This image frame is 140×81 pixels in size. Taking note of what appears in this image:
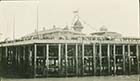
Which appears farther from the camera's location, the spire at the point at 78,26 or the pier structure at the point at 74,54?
the pier structure at the point at 74,54

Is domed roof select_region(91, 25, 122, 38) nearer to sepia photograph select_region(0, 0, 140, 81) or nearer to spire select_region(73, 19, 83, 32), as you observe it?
sepia photograph select_region(0, 0, 140, 81)

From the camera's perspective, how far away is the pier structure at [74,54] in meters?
3.47

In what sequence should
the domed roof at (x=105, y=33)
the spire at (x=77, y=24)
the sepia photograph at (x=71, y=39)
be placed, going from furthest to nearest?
1. the domed roof at (x=105, y=33)
2. the spire at (x=77, y=24)
3. the sepia photograph at (x=71, y=39)

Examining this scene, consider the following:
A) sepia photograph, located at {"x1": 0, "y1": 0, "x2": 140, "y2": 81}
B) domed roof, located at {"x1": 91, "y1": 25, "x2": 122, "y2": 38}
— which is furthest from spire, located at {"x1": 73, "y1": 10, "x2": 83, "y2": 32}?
domed roof, located at {"x1": 91, "y1": 25, "x2": 122, "y2": 38}

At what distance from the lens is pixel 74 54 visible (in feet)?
12.6

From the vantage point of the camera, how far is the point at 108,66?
358 centimetres

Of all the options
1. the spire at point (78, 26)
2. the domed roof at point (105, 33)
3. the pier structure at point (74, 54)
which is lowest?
the pier structure at point (74, 54)

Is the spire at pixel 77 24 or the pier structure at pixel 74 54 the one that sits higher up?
the spire at pixel 77 24

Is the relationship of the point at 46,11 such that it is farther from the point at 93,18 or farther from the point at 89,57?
the point at 89,57

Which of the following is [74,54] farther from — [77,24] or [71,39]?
[77,24]

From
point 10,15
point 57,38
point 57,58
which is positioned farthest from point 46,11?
point 57,58

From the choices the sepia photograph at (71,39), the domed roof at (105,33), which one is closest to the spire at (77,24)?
the sepia photograph at (71,39)

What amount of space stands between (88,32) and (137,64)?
58 centimetres

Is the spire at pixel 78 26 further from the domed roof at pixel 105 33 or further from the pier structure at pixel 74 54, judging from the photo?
the domed roof at pixel 105 33
